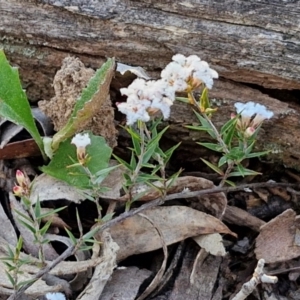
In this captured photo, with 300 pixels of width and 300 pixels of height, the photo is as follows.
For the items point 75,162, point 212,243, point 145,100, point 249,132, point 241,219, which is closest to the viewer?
point 145,100

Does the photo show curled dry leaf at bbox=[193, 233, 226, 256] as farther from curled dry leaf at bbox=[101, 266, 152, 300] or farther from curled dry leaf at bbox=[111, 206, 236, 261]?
curled dry leaf at bbox=[101, 266, 152, 300]

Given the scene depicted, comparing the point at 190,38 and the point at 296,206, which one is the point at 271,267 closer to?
the point at 296,206

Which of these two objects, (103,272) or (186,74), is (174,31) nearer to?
(186,74)

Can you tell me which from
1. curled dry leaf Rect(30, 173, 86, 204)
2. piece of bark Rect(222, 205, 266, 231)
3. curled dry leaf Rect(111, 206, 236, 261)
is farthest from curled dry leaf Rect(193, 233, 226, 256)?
curled dry leaf Rect(30, 173, 86, 204)

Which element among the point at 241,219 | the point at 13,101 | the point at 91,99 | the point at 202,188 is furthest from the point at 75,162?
the point at 241,219

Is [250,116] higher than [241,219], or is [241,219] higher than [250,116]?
[250,116]

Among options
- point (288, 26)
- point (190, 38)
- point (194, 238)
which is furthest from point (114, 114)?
point (288, 26)

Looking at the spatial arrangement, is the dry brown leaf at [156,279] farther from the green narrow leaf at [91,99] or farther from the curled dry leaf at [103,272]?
the green narrow leaf at [91,99]
